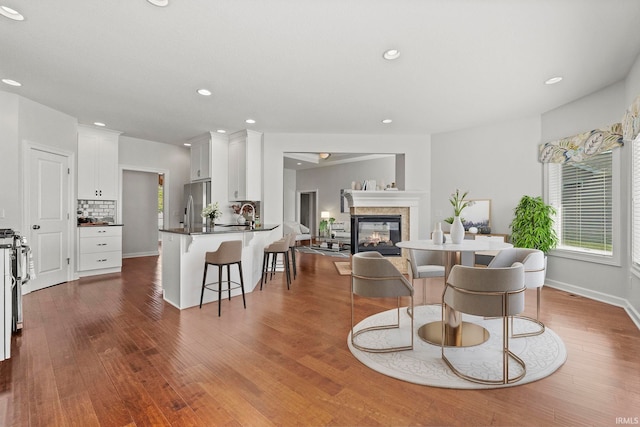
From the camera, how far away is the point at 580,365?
2254 millimetres

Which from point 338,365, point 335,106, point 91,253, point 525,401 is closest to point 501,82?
point 335,106

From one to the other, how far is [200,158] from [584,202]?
6.69m

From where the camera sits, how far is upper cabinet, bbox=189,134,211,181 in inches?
241

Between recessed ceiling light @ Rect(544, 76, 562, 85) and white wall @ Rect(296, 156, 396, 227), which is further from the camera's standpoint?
white wall @ Rect(296, 156, 396, 227)

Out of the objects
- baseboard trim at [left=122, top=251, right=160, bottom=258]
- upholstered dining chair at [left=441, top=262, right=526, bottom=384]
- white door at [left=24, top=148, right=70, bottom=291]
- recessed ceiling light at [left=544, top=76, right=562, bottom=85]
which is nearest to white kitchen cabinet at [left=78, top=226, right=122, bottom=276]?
white door at [left=24, top=148, right=70, bottom=291]

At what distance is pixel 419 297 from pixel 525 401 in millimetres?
2301

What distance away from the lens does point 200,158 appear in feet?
20.7

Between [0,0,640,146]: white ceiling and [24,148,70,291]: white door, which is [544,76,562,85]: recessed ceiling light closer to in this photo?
[0,0,640,146]: white ceiling

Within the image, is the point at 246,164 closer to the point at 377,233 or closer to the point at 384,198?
the point at 384,198

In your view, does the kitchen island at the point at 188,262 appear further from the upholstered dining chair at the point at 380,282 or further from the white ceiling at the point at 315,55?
the upholstered dining chair at the point at 380,282

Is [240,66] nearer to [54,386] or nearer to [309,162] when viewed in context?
[54,386]

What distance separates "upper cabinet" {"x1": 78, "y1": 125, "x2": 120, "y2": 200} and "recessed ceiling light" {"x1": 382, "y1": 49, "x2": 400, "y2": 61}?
18.0 feet

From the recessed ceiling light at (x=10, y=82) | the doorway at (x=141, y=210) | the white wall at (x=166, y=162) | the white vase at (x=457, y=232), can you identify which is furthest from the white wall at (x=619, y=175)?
the doorway at (x=141, y=210)

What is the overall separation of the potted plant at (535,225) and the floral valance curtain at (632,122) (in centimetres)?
151
